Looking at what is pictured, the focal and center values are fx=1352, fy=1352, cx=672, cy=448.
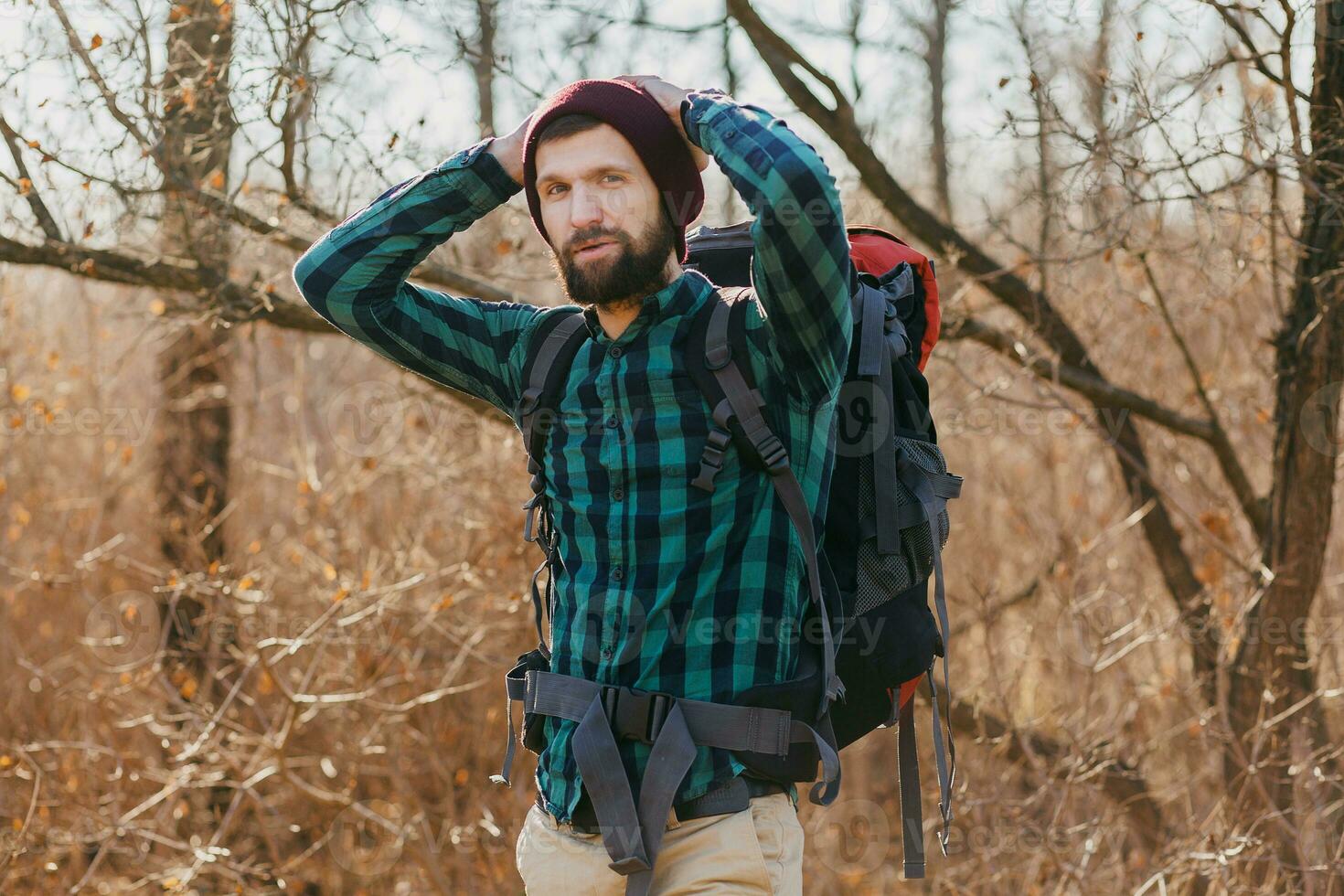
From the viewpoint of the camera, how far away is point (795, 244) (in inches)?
90.9

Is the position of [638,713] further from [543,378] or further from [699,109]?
[699,109]

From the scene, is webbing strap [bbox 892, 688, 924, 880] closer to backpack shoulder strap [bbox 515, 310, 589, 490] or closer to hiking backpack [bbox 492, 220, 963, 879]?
hiking backpack [bbox 492, 220, 963, 879]

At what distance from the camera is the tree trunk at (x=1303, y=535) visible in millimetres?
4684

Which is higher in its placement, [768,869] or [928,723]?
[768,869]

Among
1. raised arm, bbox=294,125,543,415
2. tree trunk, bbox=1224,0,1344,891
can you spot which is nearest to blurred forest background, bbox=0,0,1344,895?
tree trunk, bbox=1224,0,1344,891

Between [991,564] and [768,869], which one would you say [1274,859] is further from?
[991,564]

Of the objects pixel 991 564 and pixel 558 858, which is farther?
pixel 991 564

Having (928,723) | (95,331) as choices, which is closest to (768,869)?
(928,723)

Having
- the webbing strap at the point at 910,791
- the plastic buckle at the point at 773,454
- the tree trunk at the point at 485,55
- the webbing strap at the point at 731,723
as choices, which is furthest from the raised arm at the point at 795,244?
the tree trunk at the point at 485,55

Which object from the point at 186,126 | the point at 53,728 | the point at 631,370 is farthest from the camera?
the point at 53,728

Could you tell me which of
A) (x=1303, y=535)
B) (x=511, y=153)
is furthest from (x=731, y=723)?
(x=1303, y=535)

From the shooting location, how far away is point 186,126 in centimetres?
513

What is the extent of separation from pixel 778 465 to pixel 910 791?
36.5 inches

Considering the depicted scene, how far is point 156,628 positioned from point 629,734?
5.84m
